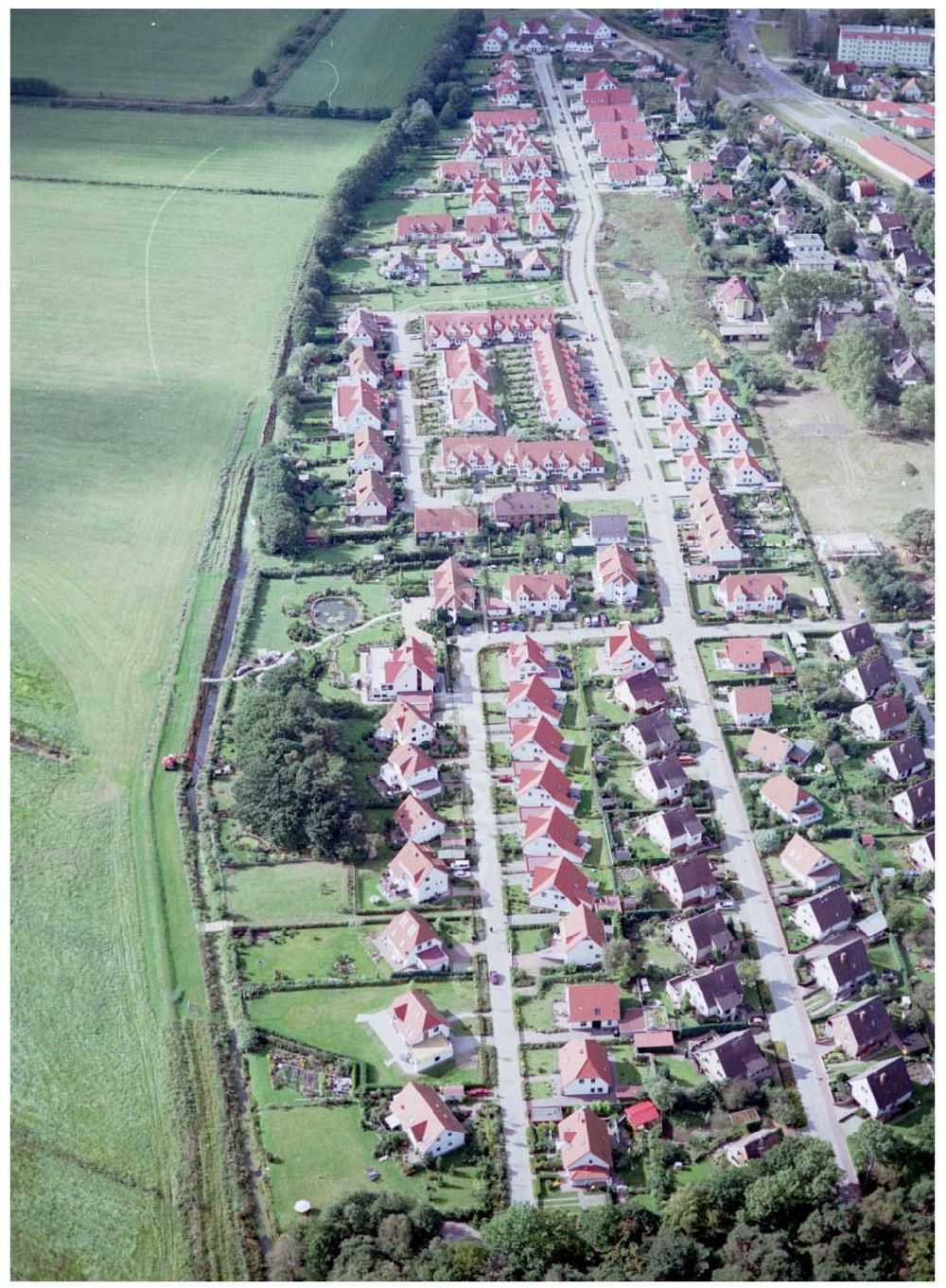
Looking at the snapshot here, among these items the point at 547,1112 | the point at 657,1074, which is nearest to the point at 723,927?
the point at 657,1074

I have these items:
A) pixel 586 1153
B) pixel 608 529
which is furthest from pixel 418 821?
pixel 608 529

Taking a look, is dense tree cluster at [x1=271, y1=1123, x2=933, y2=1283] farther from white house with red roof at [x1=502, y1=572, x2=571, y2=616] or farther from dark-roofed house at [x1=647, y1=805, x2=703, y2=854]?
white house with red roof at [x1=502, y1=572, x2=571, y2=616]

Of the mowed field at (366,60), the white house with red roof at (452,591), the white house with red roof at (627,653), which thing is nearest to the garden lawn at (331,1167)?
the white house with red roof at (627,653)

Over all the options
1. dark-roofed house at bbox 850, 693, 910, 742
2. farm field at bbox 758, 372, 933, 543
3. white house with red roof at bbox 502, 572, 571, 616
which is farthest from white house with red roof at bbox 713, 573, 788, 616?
dark-roofed house at bbox 850, 693, 910, 742

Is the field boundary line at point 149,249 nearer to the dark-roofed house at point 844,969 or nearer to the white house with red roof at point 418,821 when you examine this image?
the white house with red roof at point 418,821

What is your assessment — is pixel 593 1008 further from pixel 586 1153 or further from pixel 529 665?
pixel 529 665
